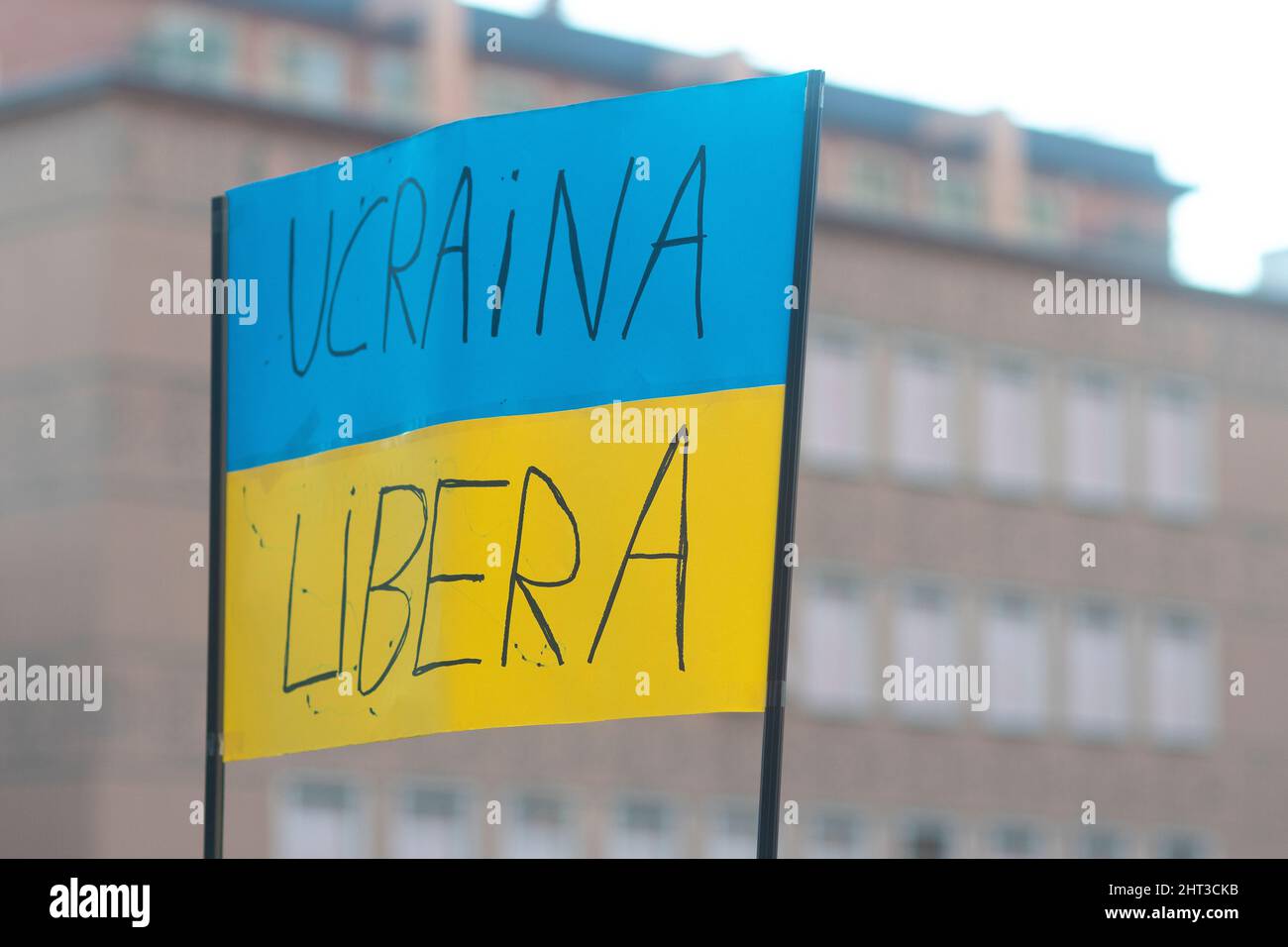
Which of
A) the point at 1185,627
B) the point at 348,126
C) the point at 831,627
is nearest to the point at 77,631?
the point at 348,126

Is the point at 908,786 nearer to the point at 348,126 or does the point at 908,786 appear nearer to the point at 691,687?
the point at 348,126

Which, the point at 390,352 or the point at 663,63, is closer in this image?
the point at 390,352

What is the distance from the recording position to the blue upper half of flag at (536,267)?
3977mm

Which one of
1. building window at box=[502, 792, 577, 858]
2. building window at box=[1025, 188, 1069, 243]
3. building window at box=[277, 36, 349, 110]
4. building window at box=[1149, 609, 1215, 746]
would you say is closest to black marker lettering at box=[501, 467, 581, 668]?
building window at box=[502, 792, 577, 858]

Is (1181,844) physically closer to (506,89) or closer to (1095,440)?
(1095,440)

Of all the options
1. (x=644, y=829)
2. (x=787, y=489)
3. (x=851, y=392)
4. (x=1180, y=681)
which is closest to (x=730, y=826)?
(x=644, y=829)

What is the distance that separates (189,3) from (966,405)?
12.5 metres

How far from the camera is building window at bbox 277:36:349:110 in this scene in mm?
38812

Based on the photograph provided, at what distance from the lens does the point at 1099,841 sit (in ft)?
126

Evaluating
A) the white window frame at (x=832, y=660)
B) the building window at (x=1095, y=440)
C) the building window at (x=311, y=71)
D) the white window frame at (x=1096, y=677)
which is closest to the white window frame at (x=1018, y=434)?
the building window at (x=1095, y=440)

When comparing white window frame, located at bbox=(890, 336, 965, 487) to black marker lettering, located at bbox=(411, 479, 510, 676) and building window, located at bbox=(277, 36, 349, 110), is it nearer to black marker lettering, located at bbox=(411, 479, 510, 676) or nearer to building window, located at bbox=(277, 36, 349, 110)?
building window, located at bbox=(277, 36, 349, 110)

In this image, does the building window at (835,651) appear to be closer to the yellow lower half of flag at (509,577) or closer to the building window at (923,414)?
the building window at (923,414)

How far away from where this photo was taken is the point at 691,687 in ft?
12.6

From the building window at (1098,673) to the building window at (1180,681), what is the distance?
0.49 metres
